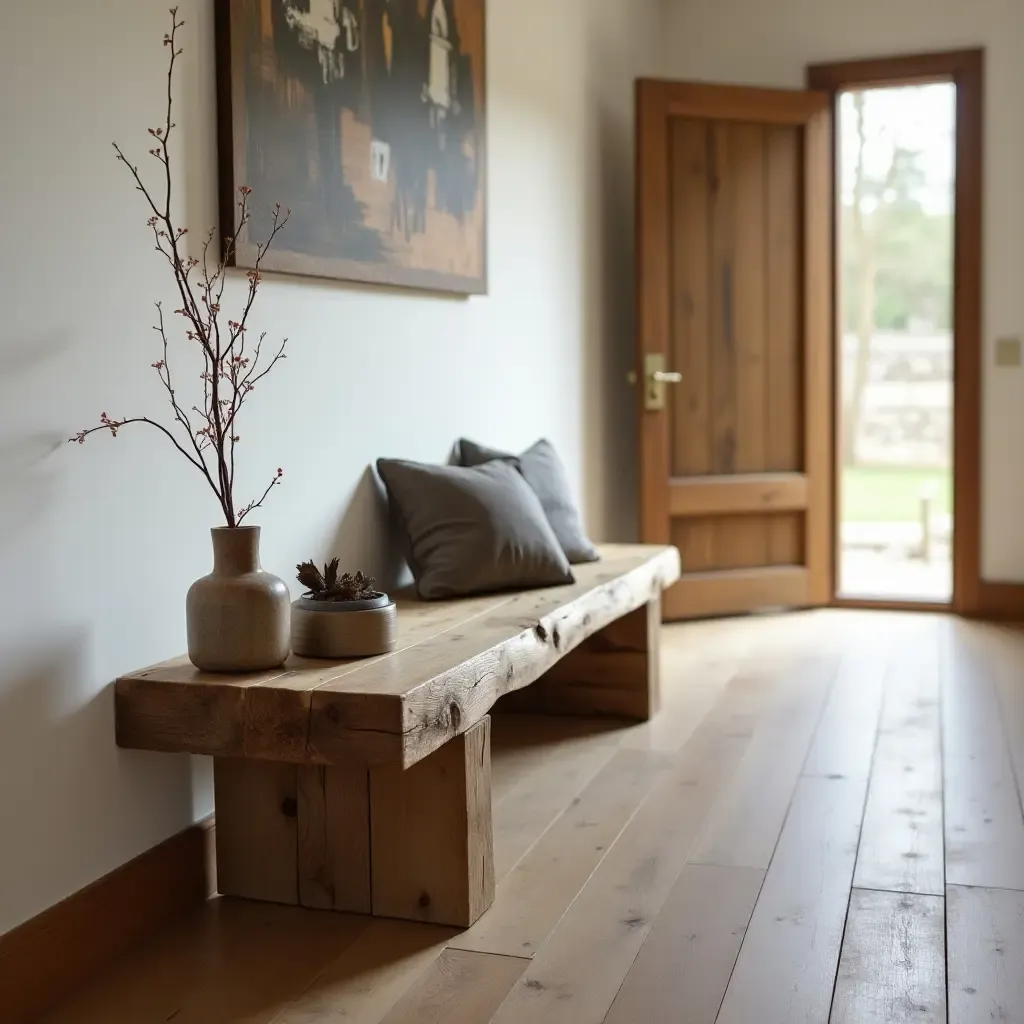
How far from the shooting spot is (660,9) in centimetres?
532

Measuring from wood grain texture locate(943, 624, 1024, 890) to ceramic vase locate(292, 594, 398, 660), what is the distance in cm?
114

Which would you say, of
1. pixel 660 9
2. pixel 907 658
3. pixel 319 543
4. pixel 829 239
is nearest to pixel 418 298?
pixel 319 543

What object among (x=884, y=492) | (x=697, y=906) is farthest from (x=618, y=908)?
(x=884, y=492)

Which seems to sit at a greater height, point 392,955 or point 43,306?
point 43,306

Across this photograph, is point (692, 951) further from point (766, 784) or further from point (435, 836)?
point (766, 784)

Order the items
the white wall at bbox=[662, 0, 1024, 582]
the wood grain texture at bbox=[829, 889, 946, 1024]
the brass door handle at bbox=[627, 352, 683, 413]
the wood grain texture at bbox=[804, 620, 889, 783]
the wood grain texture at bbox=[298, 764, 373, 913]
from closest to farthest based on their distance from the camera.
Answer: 1. the wood grain texture at bbox=[829, 889, 946, 1024]
2. the wood grain texture at bbox=[298, 764, 373, 913]
3. the wood grain texture at bbox=[804, 620, 889, 783]
4. the brass door handle at bbox=[627, 352, 683, 413]
5. the white wall at bbox=[662, 0, 1024, 582]

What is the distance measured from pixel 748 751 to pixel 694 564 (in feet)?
6.15

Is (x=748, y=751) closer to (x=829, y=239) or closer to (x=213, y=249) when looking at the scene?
(x=213, y=249)

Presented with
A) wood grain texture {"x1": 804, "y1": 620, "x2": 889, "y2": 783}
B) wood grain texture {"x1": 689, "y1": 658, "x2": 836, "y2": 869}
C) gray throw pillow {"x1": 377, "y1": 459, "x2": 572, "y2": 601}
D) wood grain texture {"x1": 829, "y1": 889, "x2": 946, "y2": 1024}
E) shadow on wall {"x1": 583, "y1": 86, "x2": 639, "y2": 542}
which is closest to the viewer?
wood grain texture {"x1": 829, "y1": 889, "x2": 946, "y2": 1024}

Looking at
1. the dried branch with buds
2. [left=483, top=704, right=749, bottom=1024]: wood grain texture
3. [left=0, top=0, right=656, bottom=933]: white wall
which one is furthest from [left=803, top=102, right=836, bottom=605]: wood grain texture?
the dried branch with buds

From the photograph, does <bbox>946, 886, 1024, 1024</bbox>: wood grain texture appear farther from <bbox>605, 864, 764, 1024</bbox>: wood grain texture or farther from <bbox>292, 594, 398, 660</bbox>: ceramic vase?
<bbox>292, 594, 398, 660</bbox>: ceramic vase

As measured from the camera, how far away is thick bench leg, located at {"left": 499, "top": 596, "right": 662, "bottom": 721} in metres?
3.42

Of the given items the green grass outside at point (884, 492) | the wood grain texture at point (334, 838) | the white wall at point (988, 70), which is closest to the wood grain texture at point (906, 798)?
the wood grain texture at point (334, 838)

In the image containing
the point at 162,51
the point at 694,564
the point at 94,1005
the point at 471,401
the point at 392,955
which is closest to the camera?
the point at 94,1005
